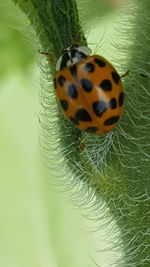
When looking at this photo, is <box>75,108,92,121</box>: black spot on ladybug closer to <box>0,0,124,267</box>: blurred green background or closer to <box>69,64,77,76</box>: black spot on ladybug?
<box>69,64,77,76</box>: black spot on ladybug

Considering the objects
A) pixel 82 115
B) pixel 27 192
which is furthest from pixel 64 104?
pixel 27 192

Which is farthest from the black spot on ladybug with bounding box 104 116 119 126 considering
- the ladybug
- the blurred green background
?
the blurred green background

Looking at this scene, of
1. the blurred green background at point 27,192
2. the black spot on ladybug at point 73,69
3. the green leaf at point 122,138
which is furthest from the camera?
the blurred green background at point 27,192

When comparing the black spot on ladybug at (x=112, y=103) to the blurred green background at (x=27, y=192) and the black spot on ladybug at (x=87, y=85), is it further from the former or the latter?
the blurred green background at (x=27, y=192)

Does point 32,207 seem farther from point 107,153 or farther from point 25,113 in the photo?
point 107,153

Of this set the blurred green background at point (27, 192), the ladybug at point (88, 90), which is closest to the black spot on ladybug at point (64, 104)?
the ladybug at point (88, 90)

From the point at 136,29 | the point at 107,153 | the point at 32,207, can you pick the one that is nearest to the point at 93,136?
the point at 107,153

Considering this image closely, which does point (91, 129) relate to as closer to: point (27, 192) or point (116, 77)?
point (116, 77)
